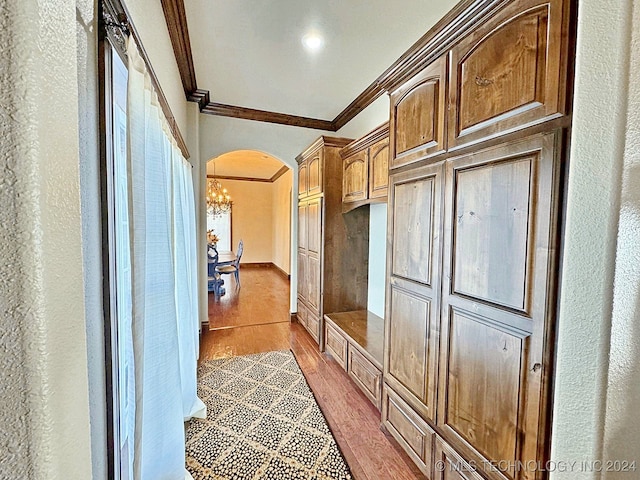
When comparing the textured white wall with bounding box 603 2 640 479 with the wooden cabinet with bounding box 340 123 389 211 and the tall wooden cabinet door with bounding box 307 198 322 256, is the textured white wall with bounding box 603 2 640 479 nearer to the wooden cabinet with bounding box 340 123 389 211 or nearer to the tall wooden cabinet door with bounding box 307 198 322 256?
the wooden cabinet with bounding box 340 123 389 211

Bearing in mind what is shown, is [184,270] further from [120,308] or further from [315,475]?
[315,475]

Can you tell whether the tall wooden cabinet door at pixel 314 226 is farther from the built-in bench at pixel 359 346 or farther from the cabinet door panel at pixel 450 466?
the cabinet door panel at pixel 450 466

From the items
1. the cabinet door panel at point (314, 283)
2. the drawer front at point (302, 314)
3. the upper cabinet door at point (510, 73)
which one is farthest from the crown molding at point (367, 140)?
the drawer front at point (302, 314)

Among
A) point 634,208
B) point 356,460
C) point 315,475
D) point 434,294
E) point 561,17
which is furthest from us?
point 356,460

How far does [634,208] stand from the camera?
2.46ft

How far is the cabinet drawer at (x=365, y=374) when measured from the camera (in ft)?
7.75

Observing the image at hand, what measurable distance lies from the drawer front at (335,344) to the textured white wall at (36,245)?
261 cm

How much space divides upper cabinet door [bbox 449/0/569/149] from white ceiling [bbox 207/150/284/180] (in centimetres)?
512

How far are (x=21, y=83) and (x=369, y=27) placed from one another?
250 cm

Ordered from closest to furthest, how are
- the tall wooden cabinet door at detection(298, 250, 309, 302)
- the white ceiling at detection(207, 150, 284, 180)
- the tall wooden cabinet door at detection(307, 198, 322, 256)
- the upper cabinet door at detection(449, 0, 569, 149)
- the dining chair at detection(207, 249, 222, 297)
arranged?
the upper cabinet door at detection(449, 0, 569, 149)
the tall wooden cabinet door at detection(307, 198, 322, 256)
the tall wooden cabinet door at detection(298, 250, 309, 302)
the dining chair at detection(207, 249, 222, 297)
the white ceiling at detection(207, 150, 284, 180)

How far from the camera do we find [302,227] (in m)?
4.23

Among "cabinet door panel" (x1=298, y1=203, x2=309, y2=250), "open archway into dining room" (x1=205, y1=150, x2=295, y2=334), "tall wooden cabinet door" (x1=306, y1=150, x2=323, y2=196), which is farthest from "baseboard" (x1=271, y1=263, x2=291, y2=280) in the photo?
"tall wooden cabinet door" (x1=306, y1=150, x2=323, y2=196)

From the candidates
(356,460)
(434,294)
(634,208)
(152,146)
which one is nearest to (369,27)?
(152,146)

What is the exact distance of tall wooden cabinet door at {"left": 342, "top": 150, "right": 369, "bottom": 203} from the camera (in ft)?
9.41
